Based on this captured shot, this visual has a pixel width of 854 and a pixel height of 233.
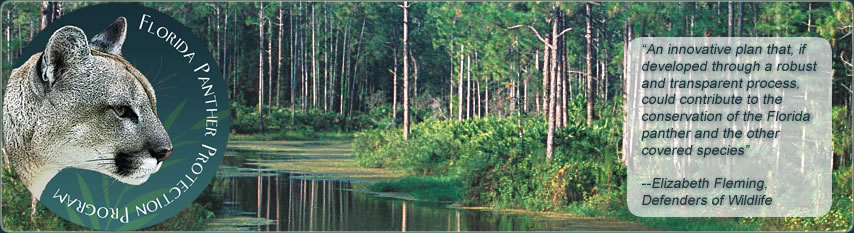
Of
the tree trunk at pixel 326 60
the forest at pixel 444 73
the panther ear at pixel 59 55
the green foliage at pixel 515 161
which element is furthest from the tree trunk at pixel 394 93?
the panther ear at pixel 59 55

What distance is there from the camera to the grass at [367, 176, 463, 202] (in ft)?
62.4

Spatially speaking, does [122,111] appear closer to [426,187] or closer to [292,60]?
[426,187]

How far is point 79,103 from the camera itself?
7527 millimetres

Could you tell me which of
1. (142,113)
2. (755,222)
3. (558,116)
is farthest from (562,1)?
(142,113)

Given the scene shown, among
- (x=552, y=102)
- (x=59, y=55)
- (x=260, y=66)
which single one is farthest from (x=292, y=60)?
(x=59, y=55)

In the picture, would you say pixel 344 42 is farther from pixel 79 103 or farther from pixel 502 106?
pixel 79 103

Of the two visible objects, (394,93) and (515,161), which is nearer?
(515,161)

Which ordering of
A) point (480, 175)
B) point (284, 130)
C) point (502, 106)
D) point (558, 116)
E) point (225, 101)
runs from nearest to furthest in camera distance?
point (225, 101) → point (480, 175) → point (558, 116) → point (284, 130) → point (502, 106)

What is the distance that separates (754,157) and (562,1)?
14.6ft

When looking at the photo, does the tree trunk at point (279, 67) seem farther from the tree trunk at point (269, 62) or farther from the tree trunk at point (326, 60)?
the tree trunk at point (326, 60)

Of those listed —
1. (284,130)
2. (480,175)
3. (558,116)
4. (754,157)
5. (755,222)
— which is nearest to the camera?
(755,222)

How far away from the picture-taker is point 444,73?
74.0 ft

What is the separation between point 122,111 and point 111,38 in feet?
1.87

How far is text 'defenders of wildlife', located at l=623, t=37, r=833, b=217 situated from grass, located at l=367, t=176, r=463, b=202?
3.38 meters
